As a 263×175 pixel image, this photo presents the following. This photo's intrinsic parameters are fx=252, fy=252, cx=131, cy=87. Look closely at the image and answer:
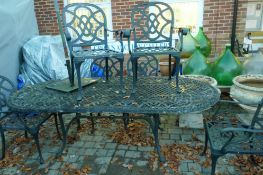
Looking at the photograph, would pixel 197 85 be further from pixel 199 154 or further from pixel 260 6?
pixel 260 6

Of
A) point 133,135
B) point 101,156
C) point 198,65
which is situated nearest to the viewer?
point 101,156

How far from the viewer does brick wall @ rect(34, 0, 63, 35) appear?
536 centimetres

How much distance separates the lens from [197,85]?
3.06 metres

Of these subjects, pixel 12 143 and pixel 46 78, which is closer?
pixel 12 143

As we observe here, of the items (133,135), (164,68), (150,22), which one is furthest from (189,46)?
(133,135)

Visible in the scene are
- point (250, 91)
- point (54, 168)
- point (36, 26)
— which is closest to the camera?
point (54, 168)

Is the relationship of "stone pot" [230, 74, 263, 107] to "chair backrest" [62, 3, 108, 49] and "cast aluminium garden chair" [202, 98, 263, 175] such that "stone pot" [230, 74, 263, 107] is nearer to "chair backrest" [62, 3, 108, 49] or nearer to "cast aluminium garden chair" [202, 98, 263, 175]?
"cast aluminium garden chair" [202, 98, 263, 175]

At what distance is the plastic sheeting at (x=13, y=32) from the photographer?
4.20 metres

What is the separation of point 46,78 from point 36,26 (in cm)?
145

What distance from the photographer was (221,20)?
16.3ft

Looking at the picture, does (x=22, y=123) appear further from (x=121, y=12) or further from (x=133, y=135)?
(x=121, y=12)

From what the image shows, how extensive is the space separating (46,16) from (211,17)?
3.45 m

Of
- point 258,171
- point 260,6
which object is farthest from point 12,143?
point 260,6

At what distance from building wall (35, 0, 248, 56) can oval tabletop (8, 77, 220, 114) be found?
228cm
